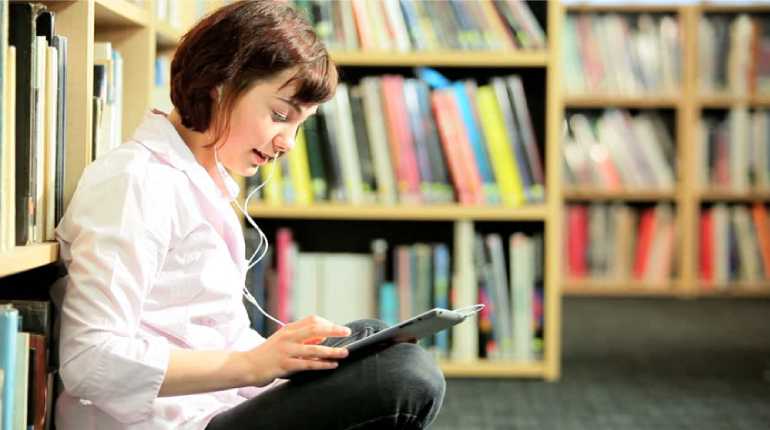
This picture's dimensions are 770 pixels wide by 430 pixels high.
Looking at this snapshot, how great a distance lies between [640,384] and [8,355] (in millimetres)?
1979

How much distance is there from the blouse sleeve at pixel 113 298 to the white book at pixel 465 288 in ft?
5.46

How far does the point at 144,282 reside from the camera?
3.55 ft

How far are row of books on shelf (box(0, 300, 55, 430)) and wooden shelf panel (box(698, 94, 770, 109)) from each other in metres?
3.87

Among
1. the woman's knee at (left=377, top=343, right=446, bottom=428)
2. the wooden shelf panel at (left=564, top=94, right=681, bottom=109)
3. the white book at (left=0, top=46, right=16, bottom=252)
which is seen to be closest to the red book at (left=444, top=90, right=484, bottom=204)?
the woman's knee at (left=377, top=343, right=446, bottom=428)

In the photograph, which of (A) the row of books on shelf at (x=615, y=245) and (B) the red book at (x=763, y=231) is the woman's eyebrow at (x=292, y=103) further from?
(B) the red book at (x=763, y=231)

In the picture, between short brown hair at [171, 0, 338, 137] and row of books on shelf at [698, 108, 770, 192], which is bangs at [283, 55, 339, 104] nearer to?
short brown hair at [171, 0, 338, 137]

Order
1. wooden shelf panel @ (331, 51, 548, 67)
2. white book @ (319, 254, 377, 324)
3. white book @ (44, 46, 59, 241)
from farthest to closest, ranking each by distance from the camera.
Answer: white book @ (319, 254, 377, 324), wooden shelf panel @ (331, 51, 548, 67), white book @ (44, 46, 59, 241)

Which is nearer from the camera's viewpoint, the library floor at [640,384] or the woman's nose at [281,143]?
the woman's nose at [281,143]

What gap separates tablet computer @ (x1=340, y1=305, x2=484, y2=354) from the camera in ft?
3.61

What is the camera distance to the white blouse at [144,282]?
105 centimetres

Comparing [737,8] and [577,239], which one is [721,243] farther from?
[737,8]

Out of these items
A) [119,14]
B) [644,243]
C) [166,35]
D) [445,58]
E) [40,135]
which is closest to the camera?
[40,135]

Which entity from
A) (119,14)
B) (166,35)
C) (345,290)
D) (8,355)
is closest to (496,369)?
(345,290)

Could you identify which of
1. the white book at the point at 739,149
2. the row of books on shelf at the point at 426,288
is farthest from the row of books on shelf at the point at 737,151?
A: the row of books on shelf at the point at 426,288
